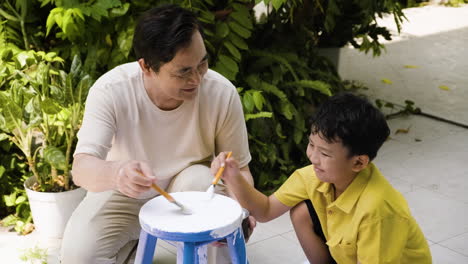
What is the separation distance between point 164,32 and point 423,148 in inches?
106

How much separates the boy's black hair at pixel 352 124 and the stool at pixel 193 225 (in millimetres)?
399

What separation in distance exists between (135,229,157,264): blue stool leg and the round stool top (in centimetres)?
11

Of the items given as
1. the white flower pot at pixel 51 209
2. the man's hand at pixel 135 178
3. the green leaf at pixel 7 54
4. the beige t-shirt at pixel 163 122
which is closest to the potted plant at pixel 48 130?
the white flower pot at pixel 51 209

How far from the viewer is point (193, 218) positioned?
81.4 inches

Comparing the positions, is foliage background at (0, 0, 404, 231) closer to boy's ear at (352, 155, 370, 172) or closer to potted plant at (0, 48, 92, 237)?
potted plant at (0, 48, 92, 237)

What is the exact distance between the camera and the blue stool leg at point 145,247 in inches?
85.9

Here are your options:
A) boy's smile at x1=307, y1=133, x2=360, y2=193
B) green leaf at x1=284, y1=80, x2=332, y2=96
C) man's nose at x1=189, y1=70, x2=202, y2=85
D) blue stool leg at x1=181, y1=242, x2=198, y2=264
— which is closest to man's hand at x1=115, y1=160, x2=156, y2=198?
blue stool leg at x1=181, y1=242, x2=198, y2=264

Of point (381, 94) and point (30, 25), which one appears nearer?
point (30, 25)

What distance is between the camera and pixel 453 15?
8516 mm

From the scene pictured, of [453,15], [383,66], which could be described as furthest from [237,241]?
[453,15]

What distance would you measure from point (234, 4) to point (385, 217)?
1955mm

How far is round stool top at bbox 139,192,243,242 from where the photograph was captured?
6.49 feet

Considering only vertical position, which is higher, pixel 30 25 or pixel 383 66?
pixel 30 25

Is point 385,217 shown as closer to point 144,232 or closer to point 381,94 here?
point 144,232
